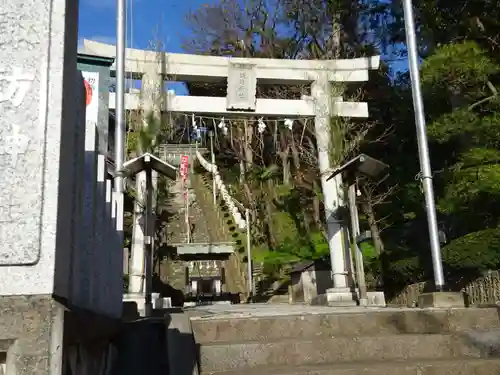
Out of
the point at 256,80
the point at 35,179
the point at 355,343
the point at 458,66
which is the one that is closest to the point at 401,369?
the point at 355,343

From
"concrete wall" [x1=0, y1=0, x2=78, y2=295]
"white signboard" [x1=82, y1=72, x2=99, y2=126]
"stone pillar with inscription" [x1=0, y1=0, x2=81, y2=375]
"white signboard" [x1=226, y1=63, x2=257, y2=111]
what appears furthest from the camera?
"white signboard" [x1=82, y1=72, x2=99, y2=126]

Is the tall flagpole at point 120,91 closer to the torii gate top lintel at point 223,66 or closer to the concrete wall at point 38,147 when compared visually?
the torii gate top lintel at point 223,66

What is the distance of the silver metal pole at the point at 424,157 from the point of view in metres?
7.09

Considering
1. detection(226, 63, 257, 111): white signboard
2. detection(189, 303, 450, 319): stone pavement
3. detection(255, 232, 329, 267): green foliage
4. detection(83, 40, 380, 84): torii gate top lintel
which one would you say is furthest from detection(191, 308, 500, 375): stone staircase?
detection(255, 232, 329, 267): green foliage

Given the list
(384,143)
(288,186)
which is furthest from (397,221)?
(288,186)

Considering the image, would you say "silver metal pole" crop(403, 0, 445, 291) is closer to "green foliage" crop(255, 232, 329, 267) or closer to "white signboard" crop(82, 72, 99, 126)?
"white signboard" crop(82, 72, 99, 126)

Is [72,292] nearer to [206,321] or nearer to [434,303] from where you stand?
[206,321]

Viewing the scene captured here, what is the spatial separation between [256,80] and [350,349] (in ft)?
26.3

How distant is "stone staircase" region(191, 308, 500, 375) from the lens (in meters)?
Result: 3.66

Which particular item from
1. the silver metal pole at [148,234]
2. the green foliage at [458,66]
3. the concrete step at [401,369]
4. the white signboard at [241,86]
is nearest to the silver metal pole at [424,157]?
the green foliage at [458,66]

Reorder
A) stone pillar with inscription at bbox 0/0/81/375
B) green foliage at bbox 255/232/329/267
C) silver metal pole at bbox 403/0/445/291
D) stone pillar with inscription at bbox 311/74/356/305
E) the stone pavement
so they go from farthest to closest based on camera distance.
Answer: green foliage at bbox 255/232/329/267, stone pillar with inscription at bbox 311/74/356/305, silver metal pole at bbox 403/0/445/291, the stone pavement, stone pillar with inscription at bbox 0/0/81/375

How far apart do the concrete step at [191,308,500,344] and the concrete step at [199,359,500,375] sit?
2.23 feet

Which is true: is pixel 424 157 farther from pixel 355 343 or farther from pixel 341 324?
pixel 355 343

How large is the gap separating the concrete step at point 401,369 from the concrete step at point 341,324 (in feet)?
2.23
